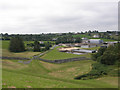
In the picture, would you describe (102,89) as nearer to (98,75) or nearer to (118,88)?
(118,88)

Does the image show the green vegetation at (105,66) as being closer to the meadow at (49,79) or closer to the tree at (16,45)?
the meadow at (49,79)

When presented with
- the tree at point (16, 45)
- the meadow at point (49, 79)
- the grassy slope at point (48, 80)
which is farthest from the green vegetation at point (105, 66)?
the tree at point (16, 45)

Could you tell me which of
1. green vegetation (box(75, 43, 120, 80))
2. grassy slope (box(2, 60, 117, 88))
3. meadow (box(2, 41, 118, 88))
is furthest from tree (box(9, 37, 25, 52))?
green vegetation (box(75, 43, 120, 80))

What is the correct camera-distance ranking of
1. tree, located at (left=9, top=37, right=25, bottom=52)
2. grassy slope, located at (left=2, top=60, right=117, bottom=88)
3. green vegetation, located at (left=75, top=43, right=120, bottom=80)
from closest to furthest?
grassy slope, located at (left=2, top=60, right=117, bottom=88) < green vegetation, located at (left=75, top=43, right=120, bottom=80) < tree, located at (left=9, top=37, right=25, bottom=52)

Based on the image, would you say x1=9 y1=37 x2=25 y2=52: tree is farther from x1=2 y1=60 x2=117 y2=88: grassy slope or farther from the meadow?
x1=2 y1=60 x2=117 y2=88: grassy slope

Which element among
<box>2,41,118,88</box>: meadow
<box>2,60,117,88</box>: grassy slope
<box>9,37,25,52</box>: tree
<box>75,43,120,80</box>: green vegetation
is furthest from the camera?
<box>9,37,25,52</box>: tree

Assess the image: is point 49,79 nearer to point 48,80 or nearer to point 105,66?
point 48,80

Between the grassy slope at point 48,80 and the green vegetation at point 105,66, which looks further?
the green vegetation at point 105,66

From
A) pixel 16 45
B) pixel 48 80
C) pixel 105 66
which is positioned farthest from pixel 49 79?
pixel 16 45

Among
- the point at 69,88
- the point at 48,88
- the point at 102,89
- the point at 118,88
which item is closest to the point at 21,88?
the point at 48,88

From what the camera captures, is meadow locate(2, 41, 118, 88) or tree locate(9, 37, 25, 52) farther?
tree locate(9, 37, 25, 52)

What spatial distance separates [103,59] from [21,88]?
37.7 m

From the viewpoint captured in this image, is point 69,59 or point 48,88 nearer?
point 48,88

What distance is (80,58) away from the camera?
2474 inches
